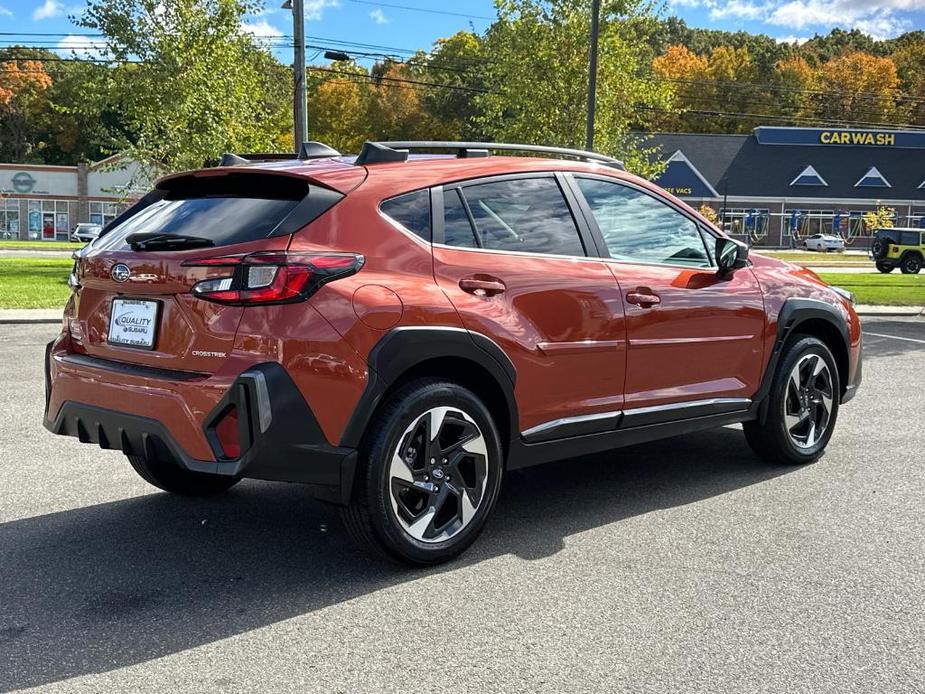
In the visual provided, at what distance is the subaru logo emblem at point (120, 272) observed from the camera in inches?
152

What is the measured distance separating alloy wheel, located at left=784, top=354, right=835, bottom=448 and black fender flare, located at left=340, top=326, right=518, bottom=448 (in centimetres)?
246

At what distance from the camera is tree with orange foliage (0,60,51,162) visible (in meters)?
83.0

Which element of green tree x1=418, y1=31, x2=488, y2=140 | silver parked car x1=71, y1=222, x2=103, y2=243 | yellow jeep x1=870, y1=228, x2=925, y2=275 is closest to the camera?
yellow jeep x1=870, y1=228, x2=925, y2=275

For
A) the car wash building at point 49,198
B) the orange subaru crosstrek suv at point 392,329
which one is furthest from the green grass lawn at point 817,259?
the car wash building at point 49,198

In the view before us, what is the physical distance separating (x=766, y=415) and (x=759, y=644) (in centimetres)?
255

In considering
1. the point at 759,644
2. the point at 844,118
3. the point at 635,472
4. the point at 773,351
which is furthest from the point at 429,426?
the point at 844,118

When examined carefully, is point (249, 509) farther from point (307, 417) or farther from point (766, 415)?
point (766, 415)

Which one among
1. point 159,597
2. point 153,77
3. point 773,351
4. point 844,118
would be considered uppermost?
point 844,118

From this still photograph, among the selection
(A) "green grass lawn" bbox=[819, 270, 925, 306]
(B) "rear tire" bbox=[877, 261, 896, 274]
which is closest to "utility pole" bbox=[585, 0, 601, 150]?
(A) "green grass lawn" bbox=[819, 270, 925, 306]

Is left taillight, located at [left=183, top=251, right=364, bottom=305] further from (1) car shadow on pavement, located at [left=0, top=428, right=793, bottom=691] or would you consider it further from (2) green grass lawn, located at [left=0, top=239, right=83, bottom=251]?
(2) green grass lawn, located at [left=0, top=239, right=83, bottom=251]

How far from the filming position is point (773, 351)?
5492mm

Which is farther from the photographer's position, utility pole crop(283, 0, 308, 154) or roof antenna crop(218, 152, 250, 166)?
utility pole crop(283, 0, 308, 154)

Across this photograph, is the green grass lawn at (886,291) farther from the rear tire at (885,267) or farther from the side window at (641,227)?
the side window at (641,227)

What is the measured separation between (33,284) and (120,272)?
17187mm
